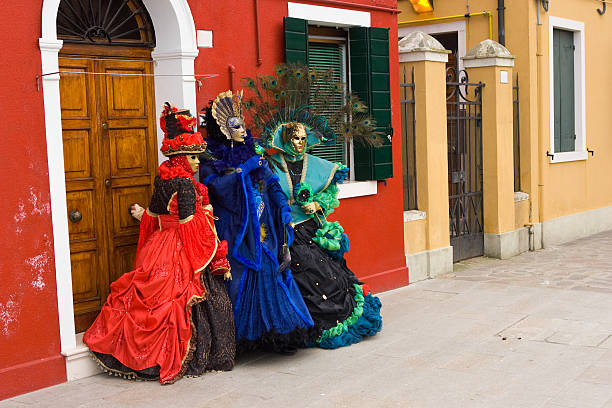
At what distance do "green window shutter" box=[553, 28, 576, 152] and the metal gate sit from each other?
87.6 inches

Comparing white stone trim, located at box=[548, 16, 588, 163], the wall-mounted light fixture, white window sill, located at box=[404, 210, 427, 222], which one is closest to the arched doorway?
white window sill, located at box=[404, 210, 427, 222]

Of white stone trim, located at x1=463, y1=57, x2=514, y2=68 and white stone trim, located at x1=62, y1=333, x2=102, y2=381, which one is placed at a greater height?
white stone trim, located at x1=463, y1=57, x2=514, y2=68

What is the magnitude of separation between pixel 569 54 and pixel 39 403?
10.4m

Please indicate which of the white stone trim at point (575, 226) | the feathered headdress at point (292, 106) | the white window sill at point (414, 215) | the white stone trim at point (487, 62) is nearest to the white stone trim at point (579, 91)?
the white stone trim at point (575, 226)

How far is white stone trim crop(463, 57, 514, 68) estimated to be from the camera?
10703 millimetres

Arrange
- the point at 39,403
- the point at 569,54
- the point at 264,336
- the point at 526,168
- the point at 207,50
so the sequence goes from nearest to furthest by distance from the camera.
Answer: the point at 39,403, the point at 264,336, the point at 207,50, the point at 526,168, the point at 569,54

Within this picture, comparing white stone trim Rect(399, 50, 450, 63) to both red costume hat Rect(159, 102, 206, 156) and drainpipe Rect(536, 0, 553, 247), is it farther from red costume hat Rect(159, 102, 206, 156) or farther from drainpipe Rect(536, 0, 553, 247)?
red costume hat Rect(159, 102, 206, 156)

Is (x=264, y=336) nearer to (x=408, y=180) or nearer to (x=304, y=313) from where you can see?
(x=304, y=313)

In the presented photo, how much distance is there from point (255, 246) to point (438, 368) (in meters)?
1.63

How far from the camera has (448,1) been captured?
12375 mm

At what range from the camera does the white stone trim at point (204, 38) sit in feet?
22.2

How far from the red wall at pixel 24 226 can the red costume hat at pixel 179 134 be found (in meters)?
0.87

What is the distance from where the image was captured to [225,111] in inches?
246

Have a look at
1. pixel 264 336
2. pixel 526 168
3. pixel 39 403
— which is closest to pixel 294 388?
pixel 264 336
